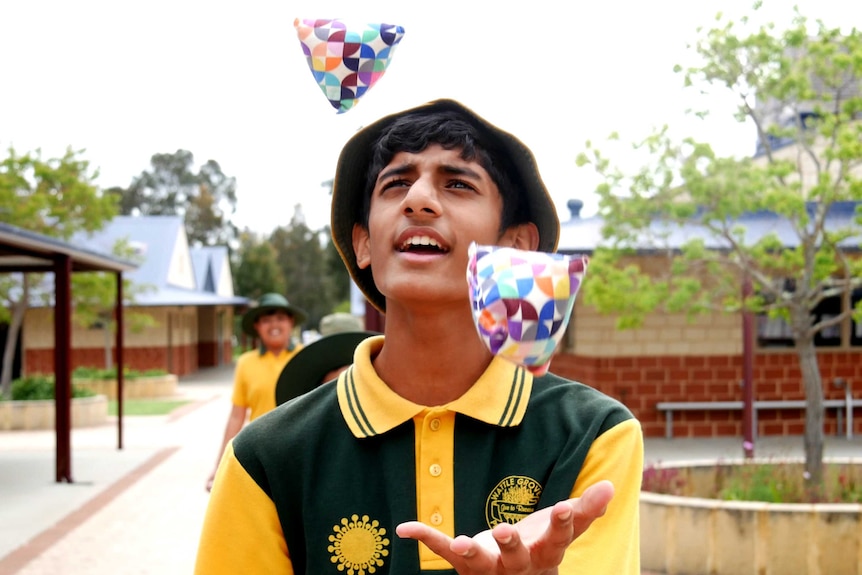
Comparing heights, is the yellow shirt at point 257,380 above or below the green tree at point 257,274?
below

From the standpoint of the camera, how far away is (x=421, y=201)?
5.39ft

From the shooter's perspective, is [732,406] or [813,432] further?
[732,406]

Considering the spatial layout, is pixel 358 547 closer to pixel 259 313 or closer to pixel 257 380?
pixel 257 380

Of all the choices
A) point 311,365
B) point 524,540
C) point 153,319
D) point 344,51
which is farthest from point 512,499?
point 153,319

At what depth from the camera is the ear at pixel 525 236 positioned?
1.85m

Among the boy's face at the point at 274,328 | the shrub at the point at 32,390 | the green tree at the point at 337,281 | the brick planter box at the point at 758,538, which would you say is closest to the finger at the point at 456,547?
the boy's face at the point at 274,328

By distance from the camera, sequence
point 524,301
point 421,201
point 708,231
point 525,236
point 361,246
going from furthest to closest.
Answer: point 708,231, point 361,246, point 525,236, point 421,201, point 524,301

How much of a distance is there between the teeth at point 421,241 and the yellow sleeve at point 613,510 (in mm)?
436

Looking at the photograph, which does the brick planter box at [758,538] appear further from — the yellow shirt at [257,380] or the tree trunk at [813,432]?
the yellow shirt at [257,380]

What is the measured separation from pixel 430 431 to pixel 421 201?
1.34ft

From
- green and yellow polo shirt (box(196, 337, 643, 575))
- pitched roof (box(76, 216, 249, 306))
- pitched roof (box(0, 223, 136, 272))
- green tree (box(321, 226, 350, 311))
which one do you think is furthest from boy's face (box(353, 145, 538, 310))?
green tree (box(321, 226, 350, 311))

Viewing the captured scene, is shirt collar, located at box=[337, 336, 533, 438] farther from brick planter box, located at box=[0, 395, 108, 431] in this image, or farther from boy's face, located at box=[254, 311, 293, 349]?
brick planter box, located at box=[0, 395, 108, 431]

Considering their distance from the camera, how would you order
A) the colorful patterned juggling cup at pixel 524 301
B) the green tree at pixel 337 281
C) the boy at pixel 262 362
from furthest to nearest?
1. the green tree at pixel 337 281
2. the boy at pixel 262 362
3. the colorful patterned juggling cup at pixel 524 301

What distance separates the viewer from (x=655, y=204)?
29.4 ft
